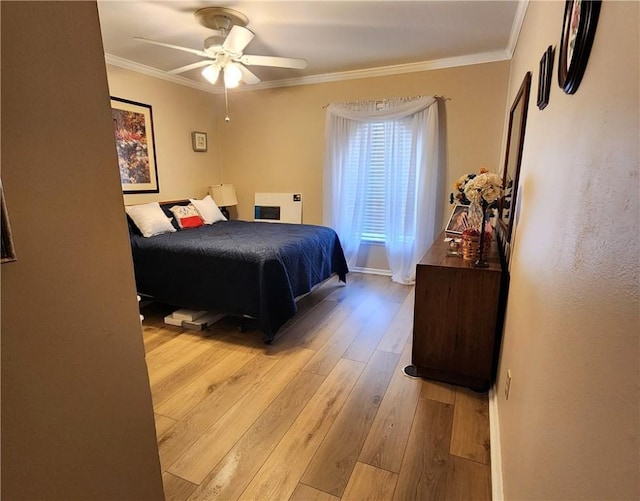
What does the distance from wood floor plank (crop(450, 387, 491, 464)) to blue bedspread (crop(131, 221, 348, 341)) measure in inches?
53.4

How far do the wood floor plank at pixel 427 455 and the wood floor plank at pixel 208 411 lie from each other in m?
0.99

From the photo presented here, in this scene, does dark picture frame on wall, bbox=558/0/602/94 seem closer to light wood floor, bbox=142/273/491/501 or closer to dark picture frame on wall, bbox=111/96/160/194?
light wood floor, bbox=142/273/491/501

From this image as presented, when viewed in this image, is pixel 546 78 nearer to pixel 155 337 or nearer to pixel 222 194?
pixel 155 337

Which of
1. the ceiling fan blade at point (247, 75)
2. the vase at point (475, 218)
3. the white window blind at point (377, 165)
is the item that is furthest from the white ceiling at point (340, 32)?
the vase at point (475, 218)

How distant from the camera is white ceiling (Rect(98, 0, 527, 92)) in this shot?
255 centimetres

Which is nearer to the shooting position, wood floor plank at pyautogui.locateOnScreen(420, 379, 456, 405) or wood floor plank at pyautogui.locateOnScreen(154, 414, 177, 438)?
wood floor plank at pyautogui.locateOnScreen(154, 414, 177, 438)

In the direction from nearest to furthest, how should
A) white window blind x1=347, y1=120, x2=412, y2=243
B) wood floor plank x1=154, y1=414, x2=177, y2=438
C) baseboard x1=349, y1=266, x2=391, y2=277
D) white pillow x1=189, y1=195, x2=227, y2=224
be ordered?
wood floor plank x1=154, y1=414, x2=177, y2=438 < white window blind x1=347, y1=120, x2=412, y2=243 < white pillow x1=189, y1=195, x2=227, y2=224 < baseboard x1=349, y1=266, x2=391, y2=277

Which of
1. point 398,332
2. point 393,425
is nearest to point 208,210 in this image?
point 398,332

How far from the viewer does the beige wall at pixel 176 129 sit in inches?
152

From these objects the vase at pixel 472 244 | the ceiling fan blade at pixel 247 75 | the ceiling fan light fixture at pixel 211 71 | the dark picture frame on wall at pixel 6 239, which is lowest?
the vase at pixel 472 244

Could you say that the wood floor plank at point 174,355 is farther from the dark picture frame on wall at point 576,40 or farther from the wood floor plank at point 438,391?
the dark picture frame on wall at point 576,40

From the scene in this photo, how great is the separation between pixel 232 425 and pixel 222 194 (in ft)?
11.5

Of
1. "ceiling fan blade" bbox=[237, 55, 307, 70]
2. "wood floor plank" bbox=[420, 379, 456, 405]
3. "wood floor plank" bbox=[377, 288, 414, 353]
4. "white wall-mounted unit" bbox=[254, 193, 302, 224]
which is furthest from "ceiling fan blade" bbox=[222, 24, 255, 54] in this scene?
"wood floor plank" bbox=[420, 379, 456, 405]

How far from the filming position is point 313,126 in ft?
14.8
